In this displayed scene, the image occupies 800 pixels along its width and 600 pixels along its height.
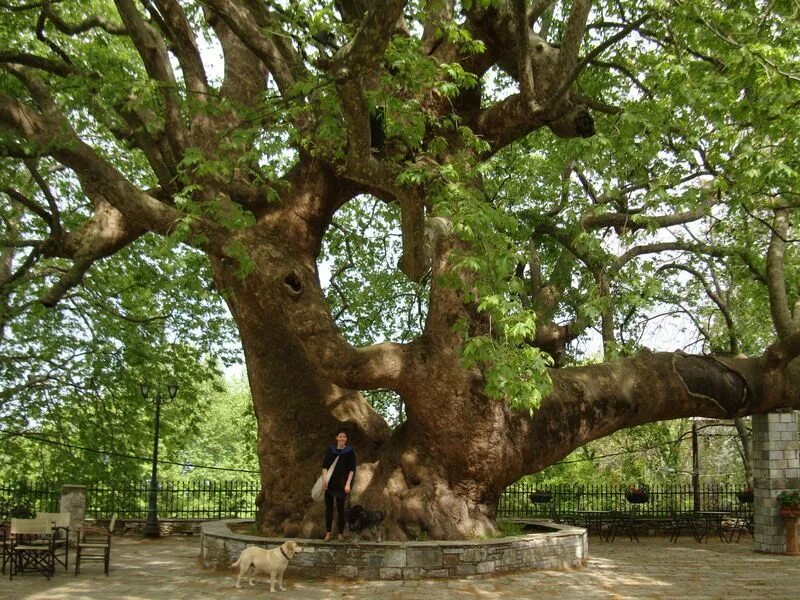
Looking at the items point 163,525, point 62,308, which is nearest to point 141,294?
point 62,308

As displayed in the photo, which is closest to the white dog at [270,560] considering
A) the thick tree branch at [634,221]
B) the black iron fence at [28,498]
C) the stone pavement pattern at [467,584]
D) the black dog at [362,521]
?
the stone pavement pattern at [467,584]

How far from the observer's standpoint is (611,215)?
42.1 feet

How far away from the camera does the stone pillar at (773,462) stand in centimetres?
1383

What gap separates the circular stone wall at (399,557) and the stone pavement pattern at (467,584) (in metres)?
0.16

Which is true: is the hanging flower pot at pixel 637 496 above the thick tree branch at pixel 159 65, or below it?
below

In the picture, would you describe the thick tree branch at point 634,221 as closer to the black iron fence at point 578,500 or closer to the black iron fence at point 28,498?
the black iron fence at point 578,500

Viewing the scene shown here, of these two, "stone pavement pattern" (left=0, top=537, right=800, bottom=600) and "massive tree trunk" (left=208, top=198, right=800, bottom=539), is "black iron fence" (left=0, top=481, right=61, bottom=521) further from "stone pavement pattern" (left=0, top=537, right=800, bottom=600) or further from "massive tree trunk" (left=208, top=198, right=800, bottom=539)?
"massive tree trunk" (left=208, top=198, right=800, bottom=539)

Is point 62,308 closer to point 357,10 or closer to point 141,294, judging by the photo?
point 141,294

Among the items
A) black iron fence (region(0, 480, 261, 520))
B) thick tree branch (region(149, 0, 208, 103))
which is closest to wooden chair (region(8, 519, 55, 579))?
black iron fence (region(0, 480, 261, 520))

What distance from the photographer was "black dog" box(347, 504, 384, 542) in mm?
10234

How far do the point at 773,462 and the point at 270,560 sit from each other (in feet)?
31.7

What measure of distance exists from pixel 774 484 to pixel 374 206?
9.56 meters

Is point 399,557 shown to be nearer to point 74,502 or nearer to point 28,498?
point 74,502

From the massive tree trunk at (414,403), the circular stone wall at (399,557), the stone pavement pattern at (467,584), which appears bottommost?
the stone pavement pattern at (467,584)
